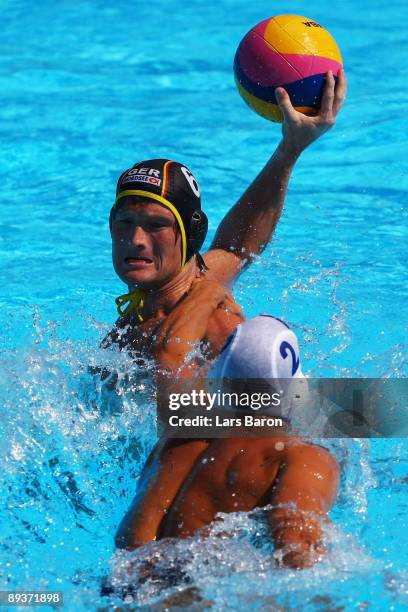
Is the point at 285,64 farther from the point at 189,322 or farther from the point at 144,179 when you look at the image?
the point at 189,322

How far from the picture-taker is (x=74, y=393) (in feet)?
15.1

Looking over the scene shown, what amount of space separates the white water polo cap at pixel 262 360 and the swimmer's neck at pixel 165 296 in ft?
3.61

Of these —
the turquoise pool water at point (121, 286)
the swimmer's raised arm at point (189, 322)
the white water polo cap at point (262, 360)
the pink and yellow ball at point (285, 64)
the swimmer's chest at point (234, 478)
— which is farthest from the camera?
the pink and yellow ball at point (285, 64)

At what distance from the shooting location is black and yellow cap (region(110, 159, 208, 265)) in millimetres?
4199

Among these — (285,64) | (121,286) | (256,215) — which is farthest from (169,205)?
(121,286)

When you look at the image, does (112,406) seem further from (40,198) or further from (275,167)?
(40,198)

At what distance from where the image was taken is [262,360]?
3.14m

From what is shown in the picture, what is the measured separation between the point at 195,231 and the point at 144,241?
0.26 metres

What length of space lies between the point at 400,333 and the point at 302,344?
0.71m

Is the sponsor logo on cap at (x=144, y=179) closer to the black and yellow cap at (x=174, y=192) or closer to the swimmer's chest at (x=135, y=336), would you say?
the black and yellow cap at (x=174, y=192)

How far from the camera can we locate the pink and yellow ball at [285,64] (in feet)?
14.6

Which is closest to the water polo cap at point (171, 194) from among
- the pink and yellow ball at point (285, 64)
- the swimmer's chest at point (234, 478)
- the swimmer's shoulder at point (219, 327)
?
the swimmer's shoulder at point (219, 327)

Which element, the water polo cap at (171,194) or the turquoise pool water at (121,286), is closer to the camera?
the turquoise pool water at (121,286)

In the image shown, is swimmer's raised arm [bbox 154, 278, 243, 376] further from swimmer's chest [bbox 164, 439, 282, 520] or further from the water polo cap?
swimmer's chest [bbox 164, 439, 282, 520]
